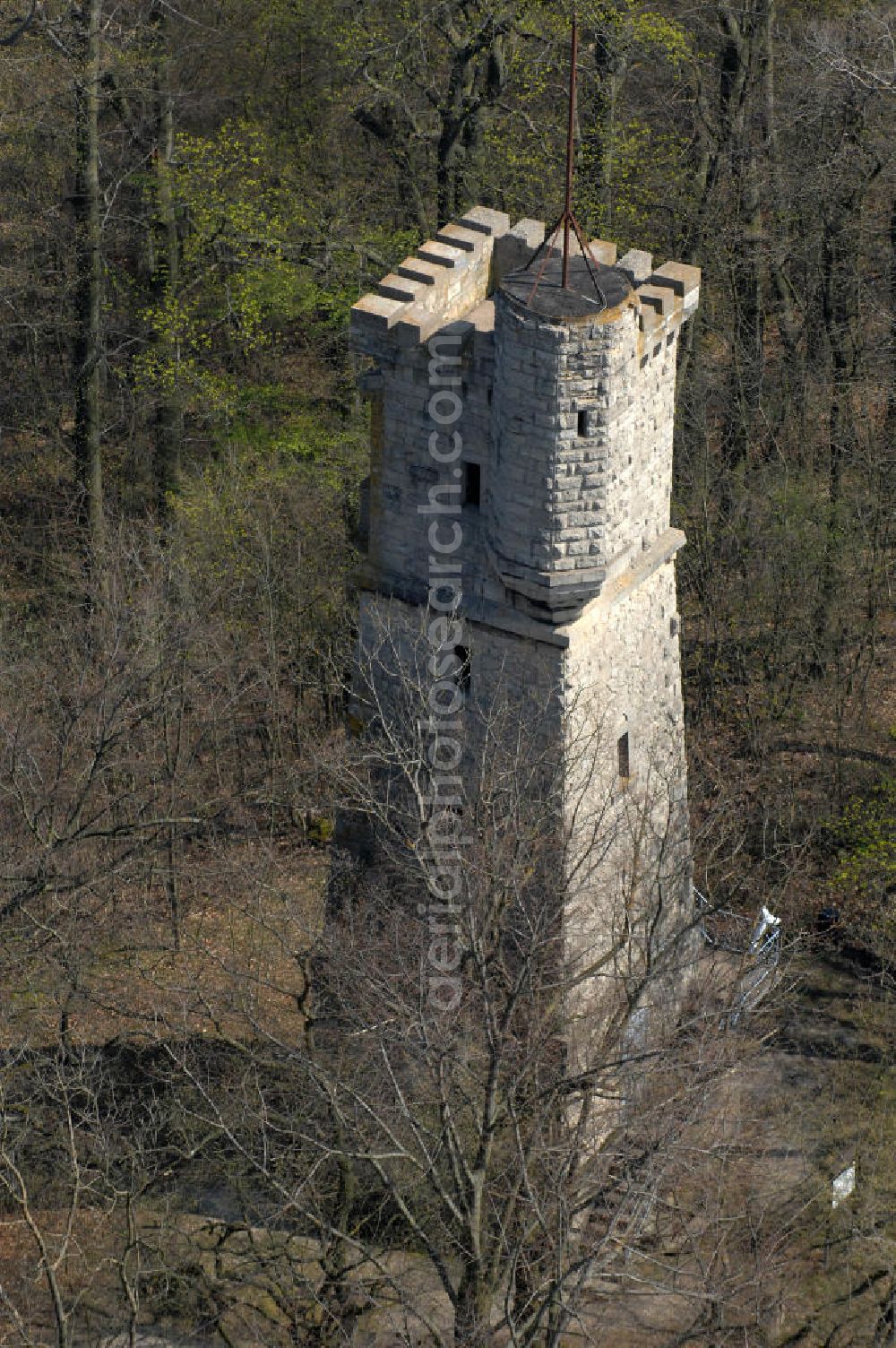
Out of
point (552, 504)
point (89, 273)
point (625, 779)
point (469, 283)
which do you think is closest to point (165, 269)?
point (89, 273)

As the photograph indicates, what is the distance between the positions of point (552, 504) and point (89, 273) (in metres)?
14.8

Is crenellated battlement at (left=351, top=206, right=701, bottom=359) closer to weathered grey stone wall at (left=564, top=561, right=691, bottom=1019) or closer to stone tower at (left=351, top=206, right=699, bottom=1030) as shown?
stone tower at (left=351, top=206, right=699, bottom=1030)

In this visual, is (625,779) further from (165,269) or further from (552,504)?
(165,269)

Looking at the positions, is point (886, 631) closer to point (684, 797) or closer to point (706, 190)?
point (706, 190)

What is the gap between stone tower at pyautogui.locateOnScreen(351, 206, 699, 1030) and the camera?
2208 centimetres

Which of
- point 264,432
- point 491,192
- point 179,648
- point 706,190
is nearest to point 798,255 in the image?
point 706,190

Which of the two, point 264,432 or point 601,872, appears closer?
point 601,872

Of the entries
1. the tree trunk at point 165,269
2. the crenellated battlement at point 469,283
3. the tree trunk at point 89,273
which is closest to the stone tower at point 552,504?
the crenellated battlement at point 469,283

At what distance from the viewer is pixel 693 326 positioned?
36938 millimetres

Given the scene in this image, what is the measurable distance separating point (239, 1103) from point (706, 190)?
61.7 ft

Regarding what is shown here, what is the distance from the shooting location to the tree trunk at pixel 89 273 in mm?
33531

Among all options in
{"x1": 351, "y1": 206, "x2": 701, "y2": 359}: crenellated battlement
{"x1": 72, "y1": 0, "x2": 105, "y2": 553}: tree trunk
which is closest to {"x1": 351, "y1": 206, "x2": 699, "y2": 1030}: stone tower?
{"x1": 351, "y1": 206, "x2": 701, "y2": 359}: crenellated battlement

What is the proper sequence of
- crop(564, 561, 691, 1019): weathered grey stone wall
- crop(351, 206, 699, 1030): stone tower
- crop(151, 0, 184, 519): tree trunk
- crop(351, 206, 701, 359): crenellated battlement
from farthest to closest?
crop(151, 0, 184, 519): tree trunk → crop(564, 561, 691, 1019): weathered grey stone wall → crop(351, 206, 701, 359): crenellated battlement → crop(351, 206, 699, 1030): stone tower

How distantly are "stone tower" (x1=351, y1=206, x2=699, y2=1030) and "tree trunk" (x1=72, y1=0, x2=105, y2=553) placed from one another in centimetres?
1102
